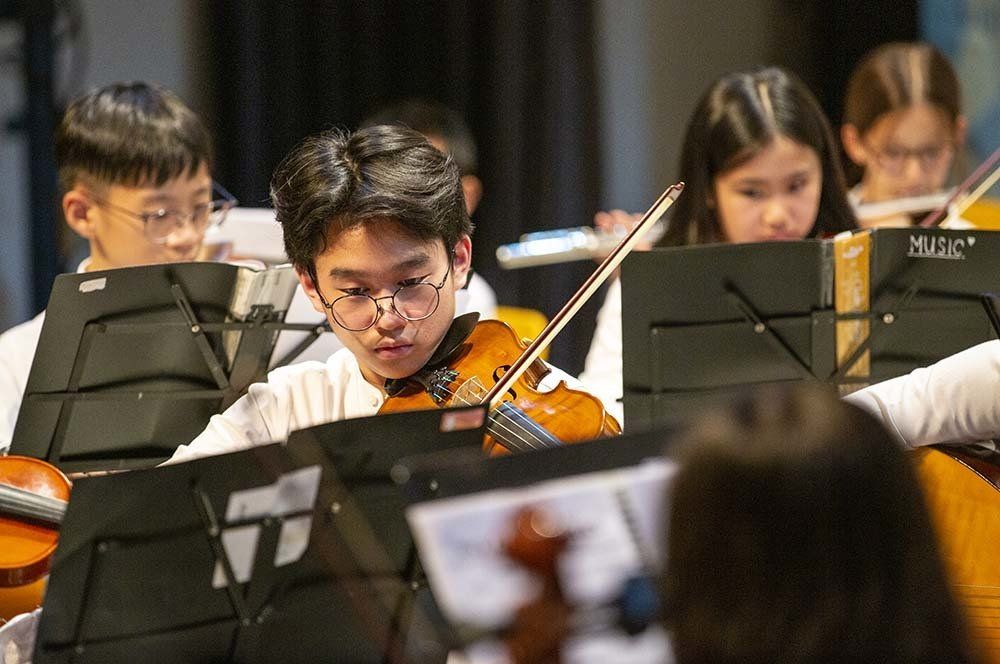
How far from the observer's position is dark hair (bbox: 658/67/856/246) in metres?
2.56

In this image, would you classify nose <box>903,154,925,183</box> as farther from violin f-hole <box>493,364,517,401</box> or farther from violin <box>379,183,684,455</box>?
violin f-hole <box>493,364,517,401</box>

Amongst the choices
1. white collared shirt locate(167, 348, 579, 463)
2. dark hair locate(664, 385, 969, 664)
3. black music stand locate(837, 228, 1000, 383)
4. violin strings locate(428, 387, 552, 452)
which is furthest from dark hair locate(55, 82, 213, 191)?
dark hair locate(664, 385, 969, 664)

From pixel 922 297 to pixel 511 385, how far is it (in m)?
0.66

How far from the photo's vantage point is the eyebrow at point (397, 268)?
69.4 inches

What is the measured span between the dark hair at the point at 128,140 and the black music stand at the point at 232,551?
1.37 meters

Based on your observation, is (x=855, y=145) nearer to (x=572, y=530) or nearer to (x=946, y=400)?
(x=946, y=400)

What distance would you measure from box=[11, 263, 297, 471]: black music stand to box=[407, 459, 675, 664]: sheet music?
1.00m

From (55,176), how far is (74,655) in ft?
7.54

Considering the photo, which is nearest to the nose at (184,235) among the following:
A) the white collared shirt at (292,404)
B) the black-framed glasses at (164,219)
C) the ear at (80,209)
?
the black-framed glasses at (164,219)

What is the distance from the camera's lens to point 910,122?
3203 mm

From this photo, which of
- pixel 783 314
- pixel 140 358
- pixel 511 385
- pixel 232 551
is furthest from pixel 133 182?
pixel 232 551

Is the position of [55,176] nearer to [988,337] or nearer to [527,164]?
[527,164]

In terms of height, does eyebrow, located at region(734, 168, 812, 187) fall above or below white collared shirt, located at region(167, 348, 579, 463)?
above

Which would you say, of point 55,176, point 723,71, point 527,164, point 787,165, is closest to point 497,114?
point 527,164
